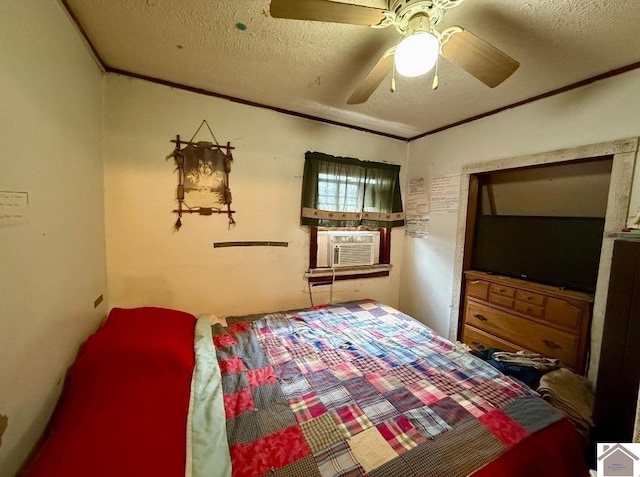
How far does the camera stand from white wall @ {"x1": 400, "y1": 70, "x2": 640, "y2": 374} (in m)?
1.54

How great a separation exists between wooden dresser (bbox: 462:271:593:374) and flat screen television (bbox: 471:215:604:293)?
0.30 feet

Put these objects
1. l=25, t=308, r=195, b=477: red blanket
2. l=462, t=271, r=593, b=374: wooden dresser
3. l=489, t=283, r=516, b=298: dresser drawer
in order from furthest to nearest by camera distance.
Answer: l=489, t=283, r=516, b=298: dresser drawer, l=462, t=271, r=593, b=374: wooden dresser, l=25, t=308, r=195, b=477: red blanket

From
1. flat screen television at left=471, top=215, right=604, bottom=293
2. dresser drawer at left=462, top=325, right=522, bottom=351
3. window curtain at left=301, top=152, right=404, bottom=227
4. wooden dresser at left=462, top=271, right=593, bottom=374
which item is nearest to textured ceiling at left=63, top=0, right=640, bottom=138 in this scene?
window curtain at left=301, top=152, right=404, bottom=227

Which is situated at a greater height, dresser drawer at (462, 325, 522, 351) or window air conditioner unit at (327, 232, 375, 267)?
window air conditioner unit at (327, 232, 375, 267)

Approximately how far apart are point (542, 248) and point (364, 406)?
194 centimetres

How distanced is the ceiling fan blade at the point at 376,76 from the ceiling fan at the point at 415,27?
0.7 inches

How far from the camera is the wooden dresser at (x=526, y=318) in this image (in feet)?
5.65

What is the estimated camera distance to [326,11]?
0.92 m

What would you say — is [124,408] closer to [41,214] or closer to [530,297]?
[41,214]

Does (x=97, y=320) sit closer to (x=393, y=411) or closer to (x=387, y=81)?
(x=393, y=411)

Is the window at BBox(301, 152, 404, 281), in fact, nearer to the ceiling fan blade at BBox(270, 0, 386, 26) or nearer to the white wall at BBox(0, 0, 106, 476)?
the ceiling fan blade at BBox(270, 0, 386, 26)

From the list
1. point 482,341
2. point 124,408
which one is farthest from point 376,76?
point 482,341

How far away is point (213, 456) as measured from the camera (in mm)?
836

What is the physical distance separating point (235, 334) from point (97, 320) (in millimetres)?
898
